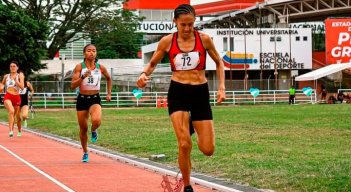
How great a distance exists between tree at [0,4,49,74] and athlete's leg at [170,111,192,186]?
50291mm

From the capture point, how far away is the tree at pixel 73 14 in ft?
221

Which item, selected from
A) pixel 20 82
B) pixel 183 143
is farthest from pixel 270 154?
pixel 20 82

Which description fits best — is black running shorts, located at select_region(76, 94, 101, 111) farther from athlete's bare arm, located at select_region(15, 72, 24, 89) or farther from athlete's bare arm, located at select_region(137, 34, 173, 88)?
athlete's bare arm, located at select_region(15, 72, 24, 89)

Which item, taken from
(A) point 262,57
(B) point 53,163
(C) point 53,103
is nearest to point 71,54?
(A) point 262,57

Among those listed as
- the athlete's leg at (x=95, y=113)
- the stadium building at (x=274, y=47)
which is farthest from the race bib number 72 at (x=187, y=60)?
the stadium building at (x=274, y=47)

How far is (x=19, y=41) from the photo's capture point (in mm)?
58531

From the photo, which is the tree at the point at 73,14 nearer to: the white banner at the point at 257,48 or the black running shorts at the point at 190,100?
the white banner at the point at 257,48

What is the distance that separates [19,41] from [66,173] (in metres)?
48.3

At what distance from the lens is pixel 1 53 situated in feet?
189

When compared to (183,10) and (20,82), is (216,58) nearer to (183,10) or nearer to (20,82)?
(183,10)

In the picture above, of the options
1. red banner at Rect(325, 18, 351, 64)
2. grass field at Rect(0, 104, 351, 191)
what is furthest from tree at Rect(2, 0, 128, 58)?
grass field at Rect(0, 104, 351, 191)

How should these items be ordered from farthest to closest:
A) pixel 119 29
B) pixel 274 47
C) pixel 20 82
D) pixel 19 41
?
pixel 274 47, pixel 119 29, pixel 19 41, pixel 20 82

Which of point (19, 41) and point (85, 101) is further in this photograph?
point (19, 41)

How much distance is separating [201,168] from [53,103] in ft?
149
